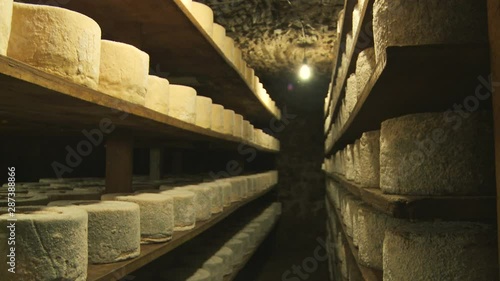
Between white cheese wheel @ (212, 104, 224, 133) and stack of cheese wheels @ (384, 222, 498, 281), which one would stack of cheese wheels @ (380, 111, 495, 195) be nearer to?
stack of cheese wheels @ (384, 222, 498, 281)

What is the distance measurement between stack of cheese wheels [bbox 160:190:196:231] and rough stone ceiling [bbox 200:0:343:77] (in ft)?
7.65

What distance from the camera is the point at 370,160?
2092mm

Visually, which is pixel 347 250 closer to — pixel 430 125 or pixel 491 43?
pixel 430 125

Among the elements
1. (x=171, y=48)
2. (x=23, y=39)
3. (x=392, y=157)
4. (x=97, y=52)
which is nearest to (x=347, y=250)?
(x=171, y=48)

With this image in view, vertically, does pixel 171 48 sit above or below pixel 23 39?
above

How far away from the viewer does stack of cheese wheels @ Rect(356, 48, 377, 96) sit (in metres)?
2.04

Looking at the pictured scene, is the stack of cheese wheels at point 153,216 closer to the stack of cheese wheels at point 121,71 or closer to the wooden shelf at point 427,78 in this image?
the stack of cheese wheels at point 121,71

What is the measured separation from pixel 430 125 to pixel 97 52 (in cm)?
104

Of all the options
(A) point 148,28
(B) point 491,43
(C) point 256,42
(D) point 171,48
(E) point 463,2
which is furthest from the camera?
(C) point 256,42

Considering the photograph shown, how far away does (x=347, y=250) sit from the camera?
3494 millimetres

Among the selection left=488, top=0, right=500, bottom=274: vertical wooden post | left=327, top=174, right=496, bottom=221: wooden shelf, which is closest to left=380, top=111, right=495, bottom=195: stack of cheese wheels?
left=327, top=174, right=496, bottom=221: wooden shelf

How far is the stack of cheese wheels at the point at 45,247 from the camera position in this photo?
48.3 inches

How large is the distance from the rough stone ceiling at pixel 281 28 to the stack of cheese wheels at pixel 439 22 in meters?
3.16

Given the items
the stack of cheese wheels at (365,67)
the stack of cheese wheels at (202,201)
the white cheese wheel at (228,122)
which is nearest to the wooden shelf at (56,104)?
the stack of cheese wheels at (202,201)
